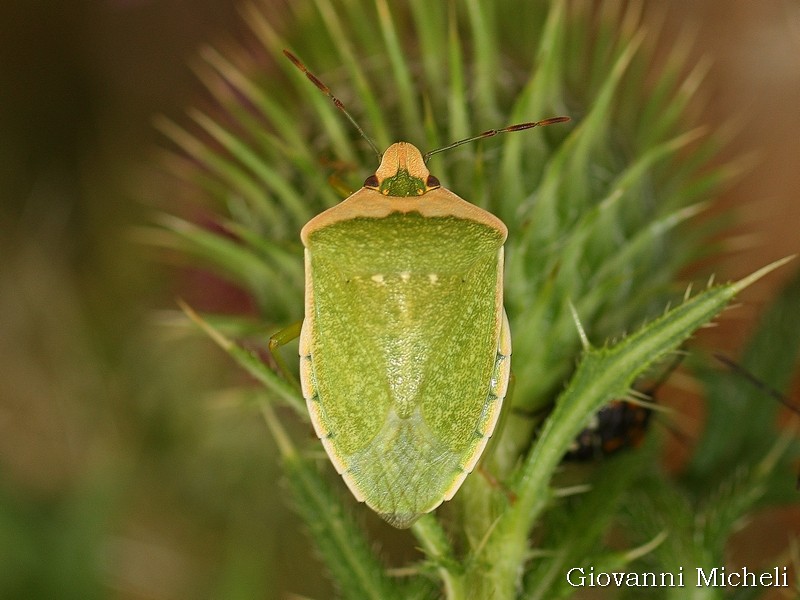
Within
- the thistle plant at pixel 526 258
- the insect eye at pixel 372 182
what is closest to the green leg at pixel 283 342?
the thistle plant at pixel 526 258

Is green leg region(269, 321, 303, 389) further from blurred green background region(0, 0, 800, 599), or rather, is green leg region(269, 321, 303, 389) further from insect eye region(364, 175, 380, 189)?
blurred green background region(0, 0, 800, 599)

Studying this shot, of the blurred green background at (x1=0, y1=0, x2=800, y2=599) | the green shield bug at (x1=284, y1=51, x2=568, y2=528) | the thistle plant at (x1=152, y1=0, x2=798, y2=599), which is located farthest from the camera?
the blurred green background at (x1=0, y1=0, x2=800, y2=599)

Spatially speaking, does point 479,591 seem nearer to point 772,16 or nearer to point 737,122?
point 737,122

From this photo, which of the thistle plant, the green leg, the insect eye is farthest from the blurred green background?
the insect eye

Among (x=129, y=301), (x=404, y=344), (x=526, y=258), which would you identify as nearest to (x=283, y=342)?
(x=404, y=344)

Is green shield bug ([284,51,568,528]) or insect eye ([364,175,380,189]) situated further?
→ insect eye ([364,175,380,189])

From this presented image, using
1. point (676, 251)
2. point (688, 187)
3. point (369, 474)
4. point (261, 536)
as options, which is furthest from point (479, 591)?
point (261, 536)

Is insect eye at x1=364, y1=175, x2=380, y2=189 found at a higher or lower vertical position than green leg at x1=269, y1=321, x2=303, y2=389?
higher

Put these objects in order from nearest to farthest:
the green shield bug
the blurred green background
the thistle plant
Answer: the green shield bug < the thistle plant < the blurred green background
